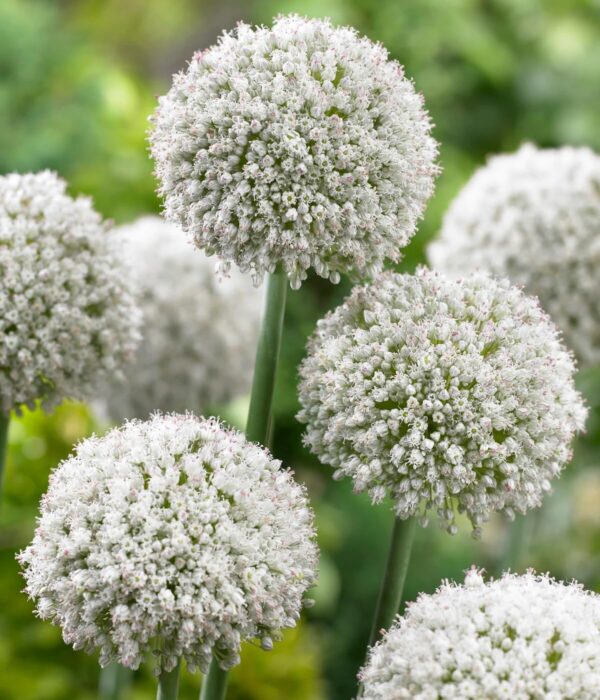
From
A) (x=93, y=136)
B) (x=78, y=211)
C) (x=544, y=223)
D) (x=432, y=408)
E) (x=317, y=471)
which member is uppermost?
(x=93, y=136)

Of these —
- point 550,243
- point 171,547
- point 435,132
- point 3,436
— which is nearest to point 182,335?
point 3,436

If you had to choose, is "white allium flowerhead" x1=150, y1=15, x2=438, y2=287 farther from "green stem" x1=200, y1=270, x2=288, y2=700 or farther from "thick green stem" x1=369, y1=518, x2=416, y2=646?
"thick green stem" x1=369, y1=518, x2=416, y2=646

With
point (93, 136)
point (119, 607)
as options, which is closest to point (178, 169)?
point (119, 607)

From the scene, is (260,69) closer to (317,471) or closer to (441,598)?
(441,598)

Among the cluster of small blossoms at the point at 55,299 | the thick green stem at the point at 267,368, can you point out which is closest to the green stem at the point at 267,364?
the thick green stem at the point at 267,368

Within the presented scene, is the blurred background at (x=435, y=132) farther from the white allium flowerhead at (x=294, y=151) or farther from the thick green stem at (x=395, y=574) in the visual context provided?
the white allium flowerhead at (x=294, y=151)

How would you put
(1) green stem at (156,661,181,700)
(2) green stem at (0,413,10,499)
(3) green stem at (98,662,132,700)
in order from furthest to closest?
1. (3) green stem at (98,662,132,700)
2. (2) green stem at (0,413,10,499)
3. (1) green stem at (156,661,181,700)

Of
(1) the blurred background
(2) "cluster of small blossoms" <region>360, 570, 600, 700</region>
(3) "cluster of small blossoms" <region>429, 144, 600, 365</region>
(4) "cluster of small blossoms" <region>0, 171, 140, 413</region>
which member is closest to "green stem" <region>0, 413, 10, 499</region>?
(4) "cluster of small blossoms" <region>0, 171, 140, 413</region>
